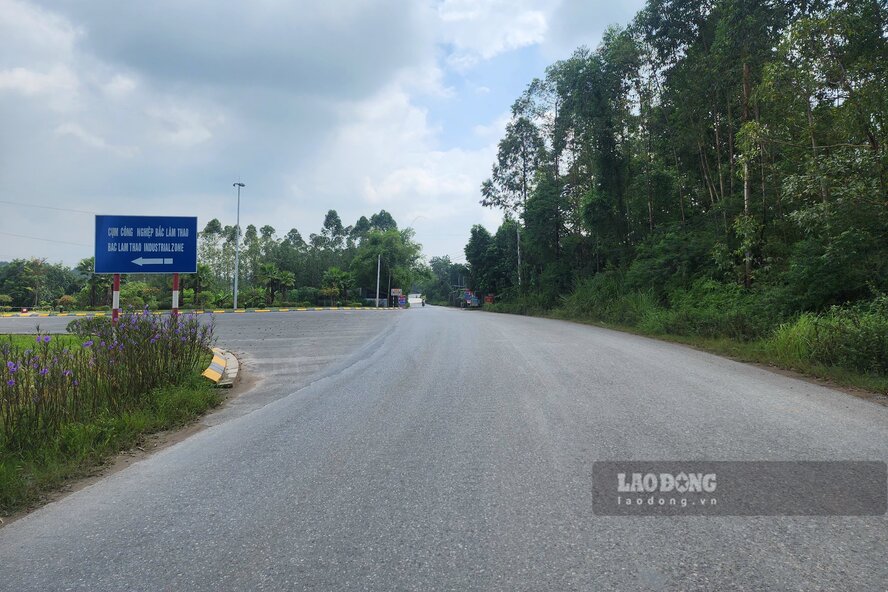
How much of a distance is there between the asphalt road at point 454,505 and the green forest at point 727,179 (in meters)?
4.85

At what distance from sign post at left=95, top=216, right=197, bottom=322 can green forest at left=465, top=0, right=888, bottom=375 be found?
1116cm

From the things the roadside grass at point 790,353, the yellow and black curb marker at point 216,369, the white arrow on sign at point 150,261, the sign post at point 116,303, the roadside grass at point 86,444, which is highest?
the white arrow on sign at point 150,261

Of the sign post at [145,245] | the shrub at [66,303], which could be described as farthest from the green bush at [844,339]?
the shrub at [66,303]

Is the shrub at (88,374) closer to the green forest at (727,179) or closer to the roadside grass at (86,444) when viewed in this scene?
the roadside grass at (86,444)

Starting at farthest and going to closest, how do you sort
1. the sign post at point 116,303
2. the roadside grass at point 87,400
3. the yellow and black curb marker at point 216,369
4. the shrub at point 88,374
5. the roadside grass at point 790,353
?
the sign post at point 116,303
the yellow and black curb marker at point 216,369
the roadside grass at point 790,353
the shrub at point 88,374
the roadside grass at point 87,400

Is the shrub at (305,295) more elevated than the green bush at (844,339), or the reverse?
the shrub at (305,295)

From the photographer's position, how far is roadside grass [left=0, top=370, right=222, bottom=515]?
3635 mm

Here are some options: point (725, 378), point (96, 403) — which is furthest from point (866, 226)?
point (96, 403)

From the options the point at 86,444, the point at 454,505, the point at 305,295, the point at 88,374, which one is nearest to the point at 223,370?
the point at 88,374

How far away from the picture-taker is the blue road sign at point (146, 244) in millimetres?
8531

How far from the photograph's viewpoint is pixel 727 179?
785 inches

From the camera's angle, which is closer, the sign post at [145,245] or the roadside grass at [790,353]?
the roadside grass at [790,353]

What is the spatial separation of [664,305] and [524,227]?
1773 cm

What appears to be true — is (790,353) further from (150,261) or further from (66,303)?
(66,303)
